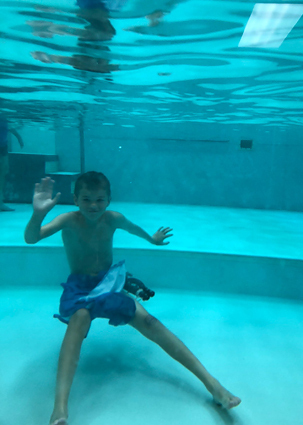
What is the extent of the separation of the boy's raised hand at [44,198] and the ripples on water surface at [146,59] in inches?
78.2

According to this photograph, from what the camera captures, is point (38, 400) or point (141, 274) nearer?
point (38, 400)

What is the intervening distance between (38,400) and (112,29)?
4.29m

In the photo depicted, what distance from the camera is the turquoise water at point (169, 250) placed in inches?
111

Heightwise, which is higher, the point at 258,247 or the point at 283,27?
the point at 283,27

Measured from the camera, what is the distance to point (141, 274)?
5641 mm

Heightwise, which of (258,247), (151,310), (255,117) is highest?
(255,117)

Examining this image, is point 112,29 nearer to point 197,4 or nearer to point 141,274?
point 197,4

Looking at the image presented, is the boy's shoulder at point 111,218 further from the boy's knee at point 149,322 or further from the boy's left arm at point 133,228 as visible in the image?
the boy's knee at point 149,322

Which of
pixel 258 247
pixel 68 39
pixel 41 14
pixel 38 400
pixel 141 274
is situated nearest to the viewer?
pixel 38 400

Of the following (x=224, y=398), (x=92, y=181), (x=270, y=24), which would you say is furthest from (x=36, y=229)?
(x=270, y=24)

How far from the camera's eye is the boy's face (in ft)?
9.85

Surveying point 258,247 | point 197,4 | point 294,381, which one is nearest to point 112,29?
point 197,4

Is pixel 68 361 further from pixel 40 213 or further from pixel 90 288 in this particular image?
pixel 40 213

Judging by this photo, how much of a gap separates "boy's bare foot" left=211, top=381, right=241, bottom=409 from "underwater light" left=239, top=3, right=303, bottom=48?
3.83 metres
